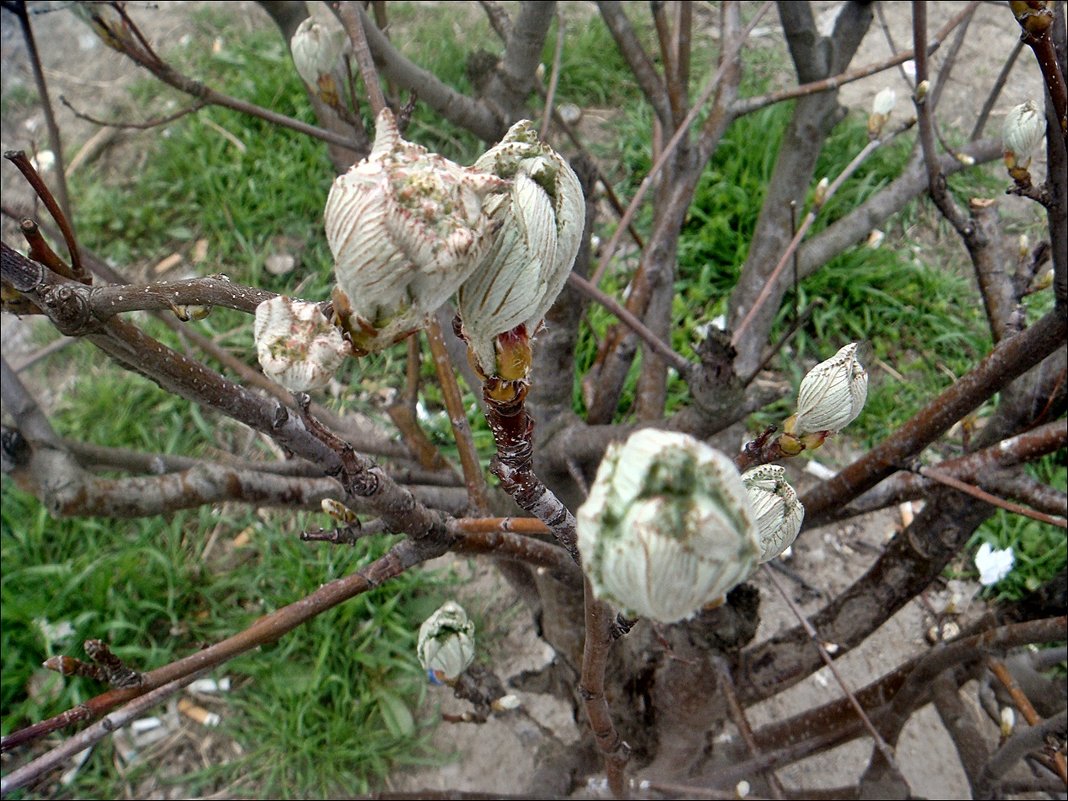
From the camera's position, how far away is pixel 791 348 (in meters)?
3.16

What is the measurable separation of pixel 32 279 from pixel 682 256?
2.81 meters

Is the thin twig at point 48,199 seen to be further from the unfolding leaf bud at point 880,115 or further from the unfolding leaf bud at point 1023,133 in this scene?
the unfolding leaf bud at point 880,115

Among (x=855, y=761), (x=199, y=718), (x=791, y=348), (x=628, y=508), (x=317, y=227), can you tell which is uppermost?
(x=628, y=508)

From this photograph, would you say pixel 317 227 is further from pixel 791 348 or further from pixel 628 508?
pixel 628 508

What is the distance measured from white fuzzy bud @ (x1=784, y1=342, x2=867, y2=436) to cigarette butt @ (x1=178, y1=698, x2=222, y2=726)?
2263 millimetres

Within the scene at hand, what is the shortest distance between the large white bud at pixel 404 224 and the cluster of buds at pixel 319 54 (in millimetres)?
1035

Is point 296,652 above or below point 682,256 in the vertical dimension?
below

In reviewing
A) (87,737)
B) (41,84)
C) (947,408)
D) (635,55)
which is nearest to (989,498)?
(947,408)

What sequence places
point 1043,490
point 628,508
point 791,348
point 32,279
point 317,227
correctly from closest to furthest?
point 628,508, point 32,279, point 1043,490, point 791,348, point 317,227

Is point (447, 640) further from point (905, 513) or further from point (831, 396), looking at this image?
point (905, 513)

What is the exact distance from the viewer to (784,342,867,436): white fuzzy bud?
0.81 metres

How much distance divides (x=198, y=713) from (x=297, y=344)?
238 centimetres

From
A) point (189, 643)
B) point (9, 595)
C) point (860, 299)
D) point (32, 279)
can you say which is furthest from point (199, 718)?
point (860, 299)

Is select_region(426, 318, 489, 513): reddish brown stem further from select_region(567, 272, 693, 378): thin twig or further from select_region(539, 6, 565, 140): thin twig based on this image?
select_region(539, 6, 565, 140): thin twig
